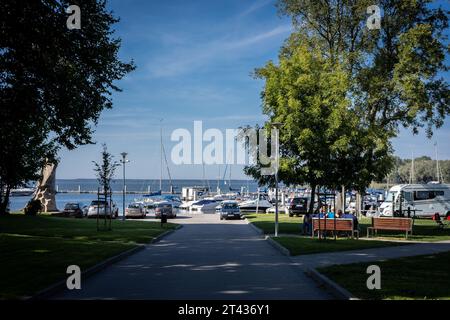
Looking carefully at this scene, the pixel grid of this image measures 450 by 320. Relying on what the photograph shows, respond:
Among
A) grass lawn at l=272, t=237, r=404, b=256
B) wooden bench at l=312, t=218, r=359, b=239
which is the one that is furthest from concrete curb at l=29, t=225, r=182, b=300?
wooden bench at l=312, t=218, r=359, b=239

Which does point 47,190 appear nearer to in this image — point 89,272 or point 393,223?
point 393,223

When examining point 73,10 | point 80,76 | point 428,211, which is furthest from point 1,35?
point 428,211

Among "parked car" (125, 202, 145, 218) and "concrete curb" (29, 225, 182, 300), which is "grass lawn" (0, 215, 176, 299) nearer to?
"concrete curb" (29, 225, 182, 300)

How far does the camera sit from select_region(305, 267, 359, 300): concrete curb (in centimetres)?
949

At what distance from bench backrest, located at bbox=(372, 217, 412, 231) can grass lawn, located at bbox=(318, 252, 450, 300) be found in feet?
27.5

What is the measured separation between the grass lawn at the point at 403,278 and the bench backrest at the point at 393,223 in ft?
27.5

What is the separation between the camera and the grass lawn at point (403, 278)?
31.7 feet

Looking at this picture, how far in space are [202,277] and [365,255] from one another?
7.34 meters

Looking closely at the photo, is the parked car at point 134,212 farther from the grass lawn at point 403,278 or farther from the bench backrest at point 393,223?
the grass lawn at point 403,278

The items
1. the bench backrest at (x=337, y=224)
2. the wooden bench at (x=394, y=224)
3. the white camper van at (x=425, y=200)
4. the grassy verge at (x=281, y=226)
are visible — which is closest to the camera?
the bench backrest at (x=337, y=224)

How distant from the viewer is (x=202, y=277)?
12.2 m

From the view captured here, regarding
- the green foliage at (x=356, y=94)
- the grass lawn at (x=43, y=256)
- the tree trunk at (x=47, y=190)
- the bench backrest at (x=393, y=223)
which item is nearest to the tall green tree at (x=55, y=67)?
the grass lawn at (x=43, y=256)

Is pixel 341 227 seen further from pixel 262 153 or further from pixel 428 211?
pixel 428 211
